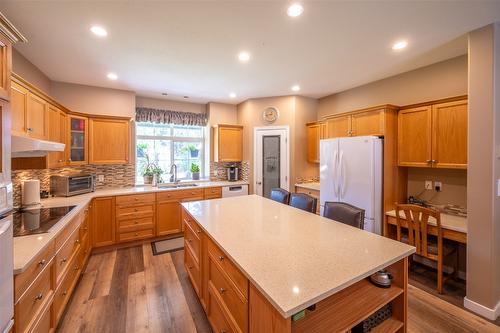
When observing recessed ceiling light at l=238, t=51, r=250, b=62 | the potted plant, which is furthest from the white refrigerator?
the potted plant

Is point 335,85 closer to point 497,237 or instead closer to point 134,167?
point 497,237

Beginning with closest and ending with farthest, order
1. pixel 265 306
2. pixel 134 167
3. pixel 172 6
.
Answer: pixel 265 306
pixel 172 6
pixel 134 167

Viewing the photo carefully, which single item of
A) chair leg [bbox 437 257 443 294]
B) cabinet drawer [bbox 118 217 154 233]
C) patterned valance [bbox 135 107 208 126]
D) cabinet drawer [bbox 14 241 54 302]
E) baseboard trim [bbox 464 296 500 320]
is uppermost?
patterned valance [bbox 135 107 208 126]

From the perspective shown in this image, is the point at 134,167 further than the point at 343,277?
Yes

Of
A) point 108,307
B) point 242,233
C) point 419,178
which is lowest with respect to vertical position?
point 108,307

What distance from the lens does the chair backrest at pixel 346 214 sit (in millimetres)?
1816

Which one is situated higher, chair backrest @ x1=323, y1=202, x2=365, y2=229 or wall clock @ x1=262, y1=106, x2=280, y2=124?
wall clock @ x1=262, y1=106, x2=280, y2=124

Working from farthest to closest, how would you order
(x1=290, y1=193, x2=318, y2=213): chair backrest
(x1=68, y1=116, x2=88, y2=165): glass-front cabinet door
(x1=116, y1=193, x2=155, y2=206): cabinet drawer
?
1. (x1=116, y1=193, x2=155, y2=206): cabinet drawer
2. (x1=68, y1=116, x2=88, y2=165): glass-front cabinet door
3. (x1=290, y1=193, x2=318, y2=213): chair backrest

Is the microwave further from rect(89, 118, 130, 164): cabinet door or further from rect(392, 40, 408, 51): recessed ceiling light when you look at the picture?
rect(392, 40, 408, 51): recessed ceiling light

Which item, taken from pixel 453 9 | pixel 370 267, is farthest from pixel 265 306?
pixel 453 9

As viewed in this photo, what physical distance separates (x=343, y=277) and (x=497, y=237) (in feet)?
6.73

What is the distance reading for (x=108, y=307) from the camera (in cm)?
205

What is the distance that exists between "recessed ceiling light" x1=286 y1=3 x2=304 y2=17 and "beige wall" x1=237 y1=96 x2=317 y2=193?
245 centimetres

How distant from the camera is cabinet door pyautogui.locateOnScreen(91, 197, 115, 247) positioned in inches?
125
